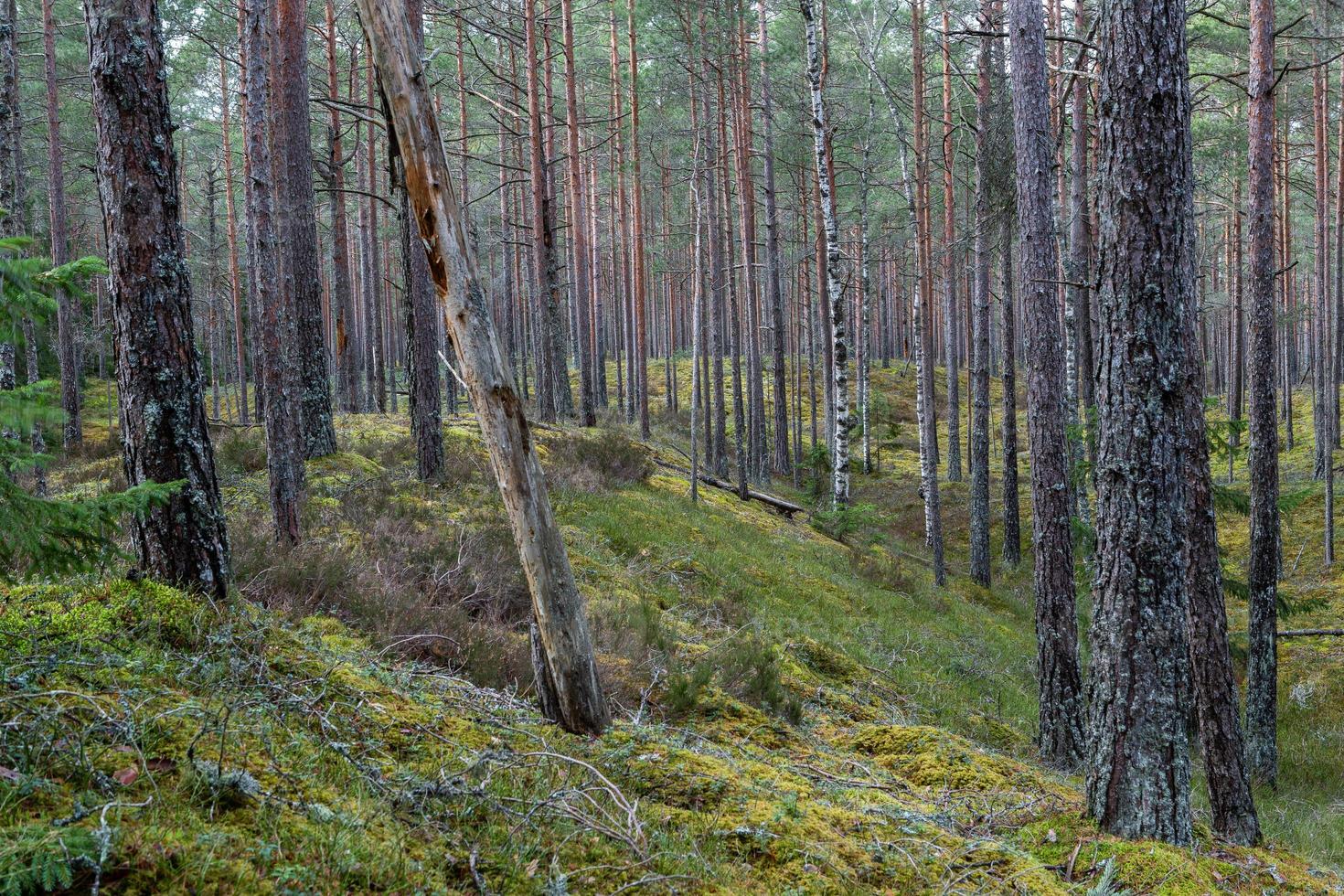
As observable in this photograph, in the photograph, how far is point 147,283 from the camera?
4.12m

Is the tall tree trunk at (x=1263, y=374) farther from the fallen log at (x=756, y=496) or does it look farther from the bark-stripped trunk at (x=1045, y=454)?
the fallen log at (x=756, y=496)

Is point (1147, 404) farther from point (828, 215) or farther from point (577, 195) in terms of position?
point (577, 195)

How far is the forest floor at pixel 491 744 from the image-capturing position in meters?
2.33

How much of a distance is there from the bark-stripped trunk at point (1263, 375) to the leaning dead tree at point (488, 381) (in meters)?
8.17

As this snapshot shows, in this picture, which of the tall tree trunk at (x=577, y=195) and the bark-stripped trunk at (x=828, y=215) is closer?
the bark-stripped trunk at (x=828, y=215)

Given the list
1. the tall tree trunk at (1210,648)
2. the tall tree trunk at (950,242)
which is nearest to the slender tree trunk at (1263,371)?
the tall tree trunk at (1210,648)

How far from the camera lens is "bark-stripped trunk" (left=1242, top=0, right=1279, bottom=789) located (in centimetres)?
855

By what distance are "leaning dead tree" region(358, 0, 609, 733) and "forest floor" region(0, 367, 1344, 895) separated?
11.8 inches

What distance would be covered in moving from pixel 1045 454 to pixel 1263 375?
3099 millimetres

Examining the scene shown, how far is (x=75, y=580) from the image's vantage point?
3.96 metres

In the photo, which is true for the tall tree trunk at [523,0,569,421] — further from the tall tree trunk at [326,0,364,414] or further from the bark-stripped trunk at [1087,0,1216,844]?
the bark-stripped trunk at [1087,0,1216,844]

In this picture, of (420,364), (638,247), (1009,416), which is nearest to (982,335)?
(1009,416)

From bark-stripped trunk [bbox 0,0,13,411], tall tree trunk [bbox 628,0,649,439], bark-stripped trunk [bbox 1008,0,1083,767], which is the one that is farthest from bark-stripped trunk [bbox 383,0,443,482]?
tall tree trunk [bbox 628,0,649,439]

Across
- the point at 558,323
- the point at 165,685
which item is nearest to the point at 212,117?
the point at 558,323
